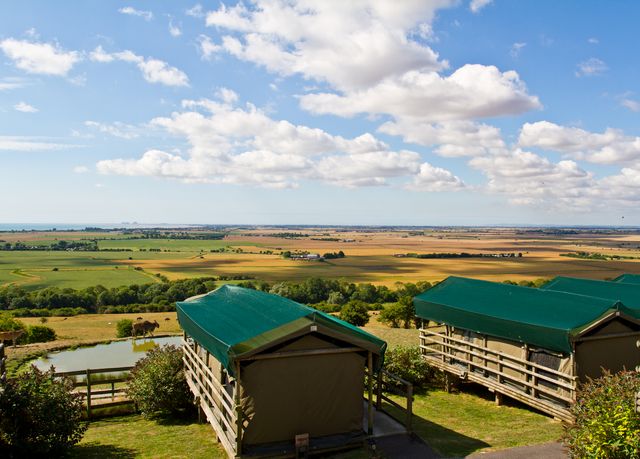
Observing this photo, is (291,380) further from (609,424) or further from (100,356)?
(100,356)

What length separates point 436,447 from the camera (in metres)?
12.9

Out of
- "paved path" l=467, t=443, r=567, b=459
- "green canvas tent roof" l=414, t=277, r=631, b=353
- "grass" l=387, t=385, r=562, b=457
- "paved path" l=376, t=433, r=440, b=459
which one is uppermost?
"green canvas tent roof" l=414, t=277, r=631, b=353

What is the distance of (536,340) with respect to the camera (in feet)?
51.2

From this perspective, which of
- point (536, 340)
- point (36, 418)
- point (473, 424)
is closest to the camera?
point (36, 418)

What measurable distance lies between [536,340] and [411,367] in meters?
5.83

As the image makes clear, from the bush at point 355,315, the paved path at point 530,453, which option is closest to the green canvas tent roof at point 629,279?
the paved path at point 530,453

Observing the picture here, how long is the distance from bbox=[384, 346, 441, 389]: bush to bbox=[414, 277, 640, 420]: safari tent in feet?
2.08

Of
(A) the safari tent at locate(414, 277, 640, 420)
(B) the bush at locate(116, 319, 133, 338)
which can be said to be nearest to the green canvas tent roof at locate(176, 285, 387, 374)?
(A) the safari tent at locate(414, 277, 640, 420)

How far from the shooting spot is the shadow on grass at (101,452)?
1317cm

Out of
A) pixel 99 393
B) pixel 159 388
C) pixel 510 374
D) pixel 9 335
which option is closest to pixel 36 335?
Answer: pixel 9 335

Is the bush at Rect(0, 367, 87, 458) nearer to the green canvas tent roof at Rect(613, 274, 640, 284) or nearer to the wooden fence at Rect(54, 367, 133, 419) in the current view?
the wooden fence at Rect(54, 367, 133, 419)

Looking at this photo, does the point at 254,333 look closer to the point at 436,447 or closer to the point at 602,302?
the point at 436,447

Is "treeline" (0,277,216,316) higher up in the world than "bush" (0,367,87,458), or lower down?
lower down

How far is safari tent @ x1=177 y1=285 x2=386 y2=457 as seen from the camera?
11578 mm
